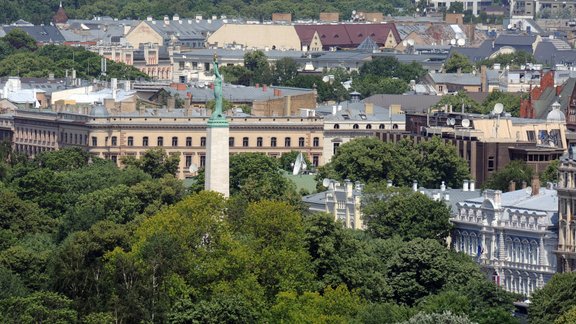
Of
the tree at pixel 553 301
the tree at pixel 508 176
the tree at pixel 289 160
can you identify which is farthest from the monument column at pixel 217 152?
the tree at pixel 289 160

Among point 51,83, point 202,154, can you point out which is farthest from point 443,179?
point 51,83

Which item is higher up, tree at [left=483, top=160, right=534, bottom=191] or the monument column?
the monument column

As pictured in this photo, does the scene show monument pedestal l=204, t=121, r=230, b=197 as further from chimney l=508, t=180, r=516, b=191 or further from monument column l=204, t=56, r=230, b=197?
chimney l=508, t=180, r=516, b=191

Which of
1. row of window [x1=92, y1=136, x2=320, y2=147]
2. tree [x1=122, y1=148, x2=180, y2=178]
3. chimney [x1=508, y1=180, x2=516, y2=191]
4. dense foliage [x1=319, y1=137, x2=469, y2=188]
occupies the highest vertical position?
chimney [x1=508, y1=180, x2=516, y2=191]

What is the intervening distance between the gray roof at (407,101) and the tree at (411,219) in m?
60.5

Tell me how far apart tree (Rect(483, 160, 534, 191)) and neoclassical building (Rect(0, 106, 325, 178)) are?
102 feet

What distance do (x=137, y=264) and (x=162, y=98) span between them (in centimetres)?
8289

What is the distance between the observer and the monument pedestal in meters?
98.4

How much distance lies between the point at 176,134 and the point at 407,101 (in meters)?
21.6

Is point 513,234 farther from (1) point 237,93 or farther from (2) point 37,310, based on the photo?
(1) point 237,93

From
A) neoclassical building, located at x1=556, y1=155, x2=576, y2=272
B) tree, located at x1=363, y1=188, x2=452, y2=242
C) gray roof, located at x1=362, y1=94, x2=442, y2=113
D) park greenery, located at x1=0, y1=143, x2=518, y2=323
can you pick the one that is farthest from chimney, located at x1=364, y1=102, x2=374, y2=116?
neoclassical building, located at x1=556, y1=155, x2=576, y2=272

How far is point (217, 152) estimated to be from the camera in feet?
323

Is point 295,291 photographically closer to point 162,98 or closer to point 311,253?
point 311,253

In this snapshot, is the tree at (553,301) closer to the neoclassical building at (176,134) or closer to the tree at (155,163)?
the tree at (155,163)
